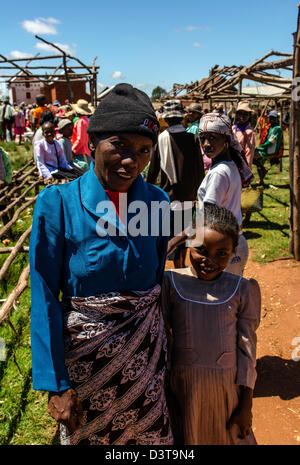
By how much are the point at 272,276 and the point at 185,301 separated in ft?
10.8

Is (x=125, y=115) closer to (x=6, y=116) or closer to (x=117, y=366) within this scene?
(x=117, y=366)

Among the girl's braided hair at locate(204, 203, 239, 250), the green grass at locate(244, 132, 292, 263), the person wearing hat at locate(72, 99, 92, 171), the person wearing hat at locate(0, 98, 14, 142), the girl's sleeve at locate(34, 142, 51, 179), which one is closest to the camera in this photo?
the girl's braided hair at locate(204, 203, 239, 250)

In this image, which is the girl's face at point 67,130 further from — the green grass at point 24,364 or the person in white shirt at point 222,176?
the person in white shirt at point 222,176

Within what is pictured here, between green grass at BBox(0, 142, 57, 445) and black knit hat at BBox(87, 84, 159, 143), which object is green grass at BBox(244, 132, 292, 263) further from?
black knit hat at BBox(87, 84, 159, 143)

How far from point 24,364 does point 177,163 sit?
8.22ft

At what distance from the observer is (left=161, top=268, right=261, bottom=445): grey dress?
1671mm

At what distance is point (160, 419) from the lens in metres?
1.57

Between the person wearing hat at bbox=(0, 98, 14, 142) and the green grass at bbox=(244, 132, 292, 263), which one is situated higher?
the person wearing hat at bbox=(0, 98, 14, 142)

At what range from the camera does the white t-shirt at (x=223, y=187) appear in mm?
2482

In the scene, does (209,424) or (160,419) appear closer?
(160,419)

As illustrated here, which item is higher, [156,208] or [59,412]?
[156,208]

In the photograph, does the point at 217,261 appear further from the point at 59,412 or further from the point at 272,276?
the point at 272,276

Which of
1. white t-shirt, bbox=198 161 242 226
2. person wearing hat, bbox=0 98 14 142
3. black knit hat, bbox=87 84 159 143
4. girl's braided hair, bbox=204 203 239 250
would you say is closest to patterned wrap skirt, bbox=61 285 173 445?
girl's braided hair, bbox=204 203 239 250
